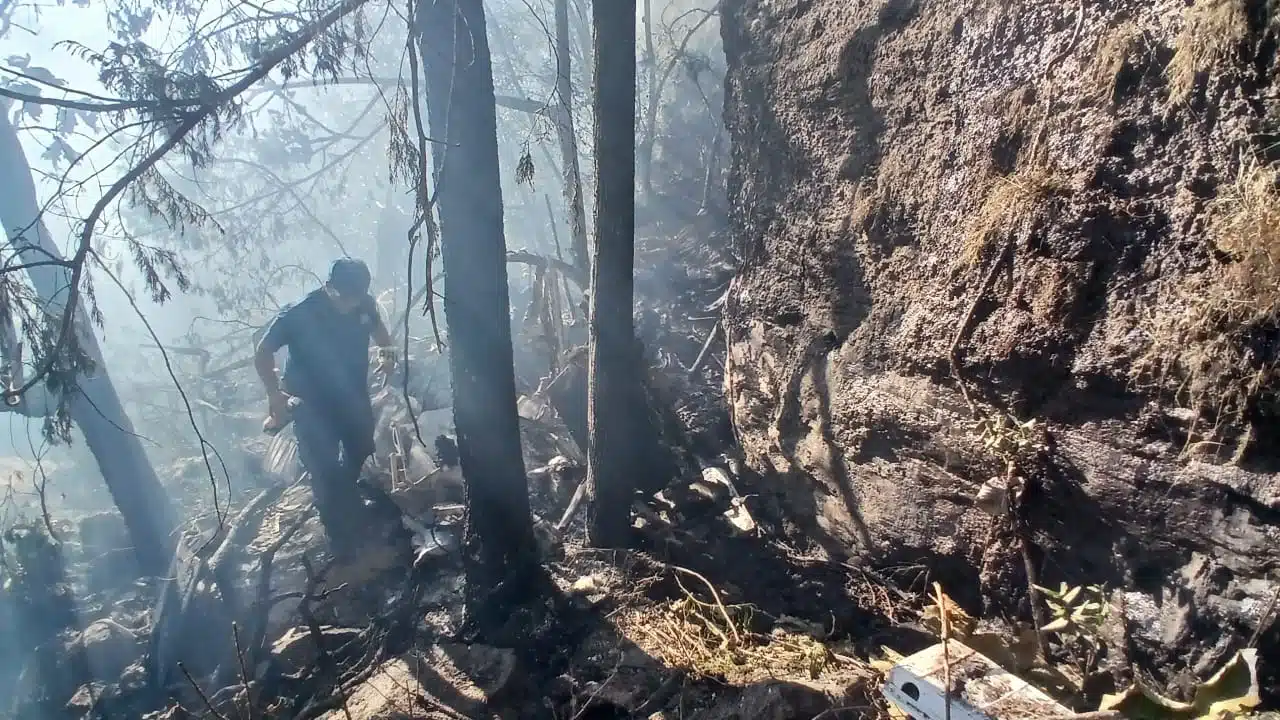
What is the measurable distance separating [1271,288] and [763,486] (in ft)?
10.7

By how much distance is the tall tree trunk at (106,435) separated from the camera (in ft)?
24.8

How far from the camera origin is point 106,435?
314 inches

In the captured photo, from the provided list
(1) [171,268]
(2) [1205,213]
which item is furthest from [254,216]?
(2) [1205,213]

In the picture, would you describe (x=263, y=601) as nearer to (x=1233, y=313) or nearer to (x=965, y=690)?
(x=965, y=690)

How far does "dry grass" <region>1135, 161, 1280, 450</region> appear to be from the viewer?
2.18 meters

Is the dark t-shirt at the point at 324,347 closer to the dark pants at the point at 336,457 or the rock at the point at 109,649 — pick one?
the dark pants at the point at 336,457

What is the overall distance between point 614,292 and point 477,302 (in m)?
0.95

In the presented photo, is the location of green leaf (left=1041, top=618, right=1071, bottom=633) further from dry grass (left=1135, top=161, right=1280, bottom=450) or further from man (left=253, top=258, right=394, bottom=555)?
man (left=253, top=258, right=394, bottom=555)

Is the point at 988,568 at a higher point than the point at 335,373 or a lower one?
lower

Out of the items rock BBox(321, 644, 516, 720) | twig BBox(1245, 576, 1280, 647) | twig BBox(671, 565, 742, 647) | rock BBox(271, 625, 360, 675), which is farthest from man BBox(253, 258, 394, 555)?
twig BBox(1245, 576, 1280, 647)

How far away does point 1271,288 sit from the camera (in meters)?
2.17

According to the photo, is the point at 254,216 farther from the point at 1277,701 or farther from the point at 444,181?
the point at 1277,701

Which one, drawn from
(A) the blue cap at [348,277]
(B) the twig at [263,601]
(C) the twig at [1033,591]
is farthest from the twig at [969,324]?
(B) the twig at [263,601]

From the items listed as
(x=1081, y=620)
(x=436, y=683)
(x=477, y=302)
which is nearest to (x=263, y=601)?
(x=436, y=683)
